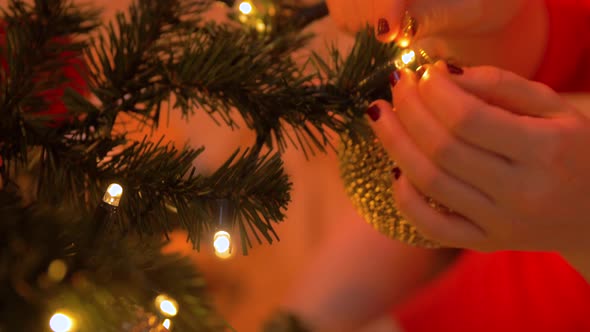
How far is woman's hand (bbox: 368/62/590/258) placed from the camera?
0.32 metres

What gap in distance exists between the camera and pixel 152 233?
1.17ft

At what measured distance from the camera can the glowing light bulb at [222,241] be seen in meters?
0.35

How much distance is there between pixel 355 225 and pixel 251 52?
0.54 metres

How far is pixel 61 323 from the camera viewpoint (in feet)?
0.82

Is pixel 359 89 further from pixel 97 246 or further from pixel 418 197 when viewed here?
pixel 97 246

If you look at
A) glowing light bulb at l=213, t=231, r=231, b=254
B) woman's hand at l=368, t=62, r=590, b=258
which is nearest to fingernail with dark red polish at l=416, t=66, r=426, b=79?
woman's hand at l=368, t=62, r=590, b=258

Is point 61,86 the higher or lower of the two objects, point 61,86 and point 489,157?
the higher

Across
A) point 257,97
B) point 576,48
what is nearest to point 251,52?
point 257,97

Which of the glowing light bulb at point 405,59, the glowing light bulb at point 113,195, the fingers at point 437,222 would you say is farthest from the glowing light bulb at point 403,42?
the glowing light bulb at point 113,195

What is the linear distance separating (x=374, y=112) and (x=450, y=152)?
0.07 meters

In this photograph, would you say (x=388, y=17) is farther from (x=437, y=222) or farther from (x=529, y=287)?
(x=529, y=287)

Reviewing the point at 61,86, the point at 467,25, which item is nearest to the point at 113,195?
the point at 61,86

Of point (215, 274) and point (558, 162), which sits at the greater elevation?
point (215, 274)

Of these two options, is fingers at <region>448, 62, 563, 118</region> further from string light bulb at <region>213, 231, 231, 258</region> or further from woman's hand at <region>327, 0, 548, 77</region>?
string light bulb at <region>213, 231, 231, 258</region>
